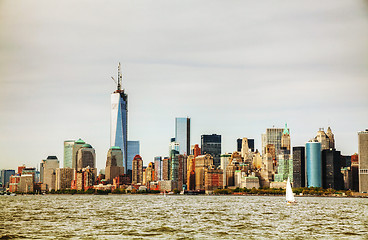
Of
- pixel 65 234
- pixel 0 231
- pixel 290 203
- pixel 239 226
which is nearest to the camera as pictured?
pixel 65 234

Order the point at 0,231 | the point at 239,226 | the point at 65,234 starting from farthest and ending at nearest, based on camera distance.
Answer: the point at 239,226 < the point at 0,231 < the point at 65,234

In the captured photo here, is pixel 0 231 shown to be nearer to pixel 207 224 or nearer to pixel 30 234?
pixel 30 234

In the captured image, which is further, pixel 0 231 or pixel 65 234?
pixel 0 231

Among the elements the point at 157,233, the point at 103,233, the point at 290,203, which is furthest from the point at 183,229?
the point at 290,203

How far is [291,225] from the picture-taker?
55.0m

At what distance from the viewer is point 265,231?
48281 millimetres

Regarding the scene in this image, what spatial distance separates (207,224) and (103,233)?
42.0 ft

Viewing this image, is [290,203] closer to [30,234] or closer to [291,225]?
[291,225]

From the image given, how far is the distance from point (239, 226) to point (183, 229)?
5.95 metres

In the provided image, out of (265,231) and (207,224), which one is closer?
(265,231)

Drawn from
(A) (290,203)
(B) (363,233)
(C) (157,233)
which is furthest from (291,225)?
(A) (290,203)

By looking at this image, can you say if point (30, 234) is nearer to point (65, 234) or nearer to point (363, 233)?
point (65, 234)

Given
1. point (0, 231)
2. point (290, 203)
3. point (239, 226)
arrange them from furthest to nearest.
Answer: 1. point (290, 203)
2. point (239, 226)
3. point (0, 231)

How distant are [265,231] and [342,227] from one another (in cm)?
961
